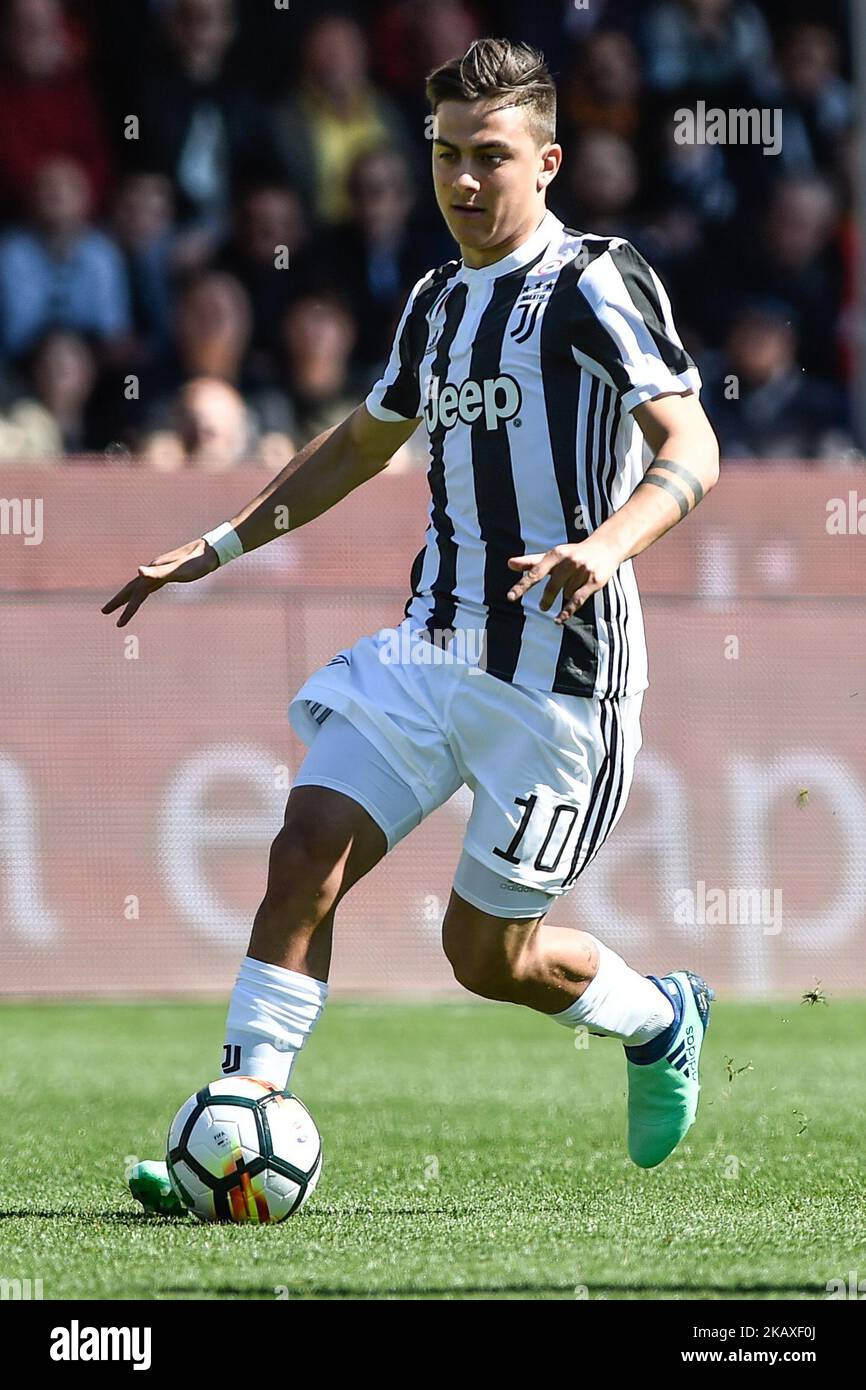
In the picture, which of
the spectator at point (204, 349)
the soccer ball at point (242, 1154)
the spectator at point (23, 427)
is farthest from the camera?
the spectator at point (204, 349)

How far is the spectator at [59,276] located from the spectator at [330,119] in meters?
1.28

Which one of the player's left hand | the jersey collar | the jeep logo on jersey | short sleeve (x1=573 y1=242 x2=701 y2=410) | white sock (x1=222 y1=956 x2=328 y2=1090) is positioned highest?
the jersey collar

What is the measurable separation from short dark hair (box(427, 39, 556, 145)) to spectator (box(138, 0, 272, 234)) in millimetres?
7748

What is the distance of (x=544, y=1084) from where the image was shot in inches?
256

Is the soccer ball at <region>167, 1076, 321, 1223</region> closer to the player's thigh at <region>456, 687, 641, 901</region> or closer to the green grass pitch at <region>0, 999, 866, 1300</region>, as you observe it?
the green grass pitch at <region>0, 999, 866, 1300</region>

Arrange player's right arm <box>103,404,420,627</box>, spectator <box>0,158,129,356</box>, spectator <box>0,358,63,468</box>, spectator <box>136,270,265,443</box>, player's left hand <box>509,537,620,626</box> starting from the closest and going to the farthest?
player's left hand <box>509,537,620,626</box> < player's right arm <box>103,404,420,627</box> < spectator <box>0,358,63,468</box> < spectator <box>136,270,265,443</box> < spectator <box>0,158,129,356</box>

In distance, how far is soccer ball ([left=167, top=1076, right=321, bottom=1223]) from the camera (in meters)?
4.04

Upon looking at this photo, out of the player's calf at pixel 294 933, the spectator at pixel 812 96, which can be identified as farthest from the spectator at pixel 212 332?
the player's calf at pixel 294 933

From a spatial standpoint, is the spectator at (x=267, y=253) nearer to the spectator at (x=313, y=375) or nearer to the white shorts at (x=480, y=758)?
the spectator at (x=313, y=375)

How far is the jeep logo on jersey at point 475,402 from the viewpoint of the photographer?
4.25 meters

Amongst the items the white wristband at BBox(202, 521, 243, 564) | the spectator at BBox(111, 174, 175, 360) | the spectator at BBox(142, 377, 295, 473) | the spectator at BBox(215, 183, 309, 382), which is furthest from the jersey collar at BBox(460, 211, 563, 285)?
the spectator at BBox(111, 174, 175, 360)

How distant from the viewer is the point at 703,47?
12469mm

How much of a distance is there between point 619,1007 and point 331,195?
26.8 ft
